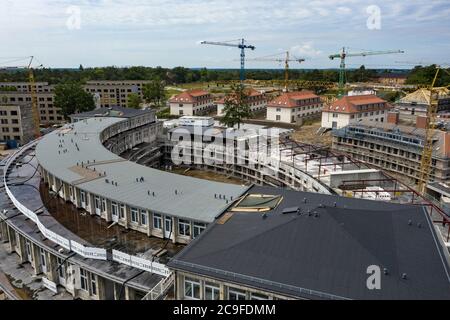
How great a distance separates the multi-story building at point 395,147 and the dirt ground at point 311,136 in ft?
24.4

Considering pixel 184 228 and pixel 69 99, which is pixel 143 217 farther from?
pixel 69 99

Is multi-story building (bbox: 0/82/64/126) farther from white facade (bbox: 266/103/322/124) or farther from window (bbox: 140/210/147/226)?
window (bbox: 140/210/147/226)

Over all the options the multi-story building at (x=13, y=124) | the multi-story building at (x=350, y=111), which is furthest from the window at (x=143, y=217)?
the multi-story building at (x=13, y=124)

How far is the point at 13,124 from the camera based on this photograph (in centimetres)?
6888

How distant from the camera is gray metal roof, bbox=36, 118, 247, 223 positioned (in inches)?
942

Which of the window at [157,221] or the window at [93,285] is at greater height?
the window at [157,221]

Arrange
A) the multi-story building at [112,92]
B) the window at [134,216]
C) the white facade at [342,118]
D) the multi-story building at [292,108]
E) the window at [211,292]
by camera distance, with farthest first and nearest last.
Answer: the multi-story building at [112,92] < the multi-story building at [292,108] < the white facade at [342,118] < the window at [134,216] < the window at [211,292]

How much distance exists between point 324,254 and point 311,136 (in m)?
56.7

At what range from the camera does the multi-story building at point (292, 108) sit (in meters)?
81.2

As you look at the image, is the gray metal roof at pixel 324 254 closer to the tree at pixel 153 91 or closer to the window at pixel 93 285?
the window at pixel 93 285

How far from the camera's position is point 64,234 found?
984 inches

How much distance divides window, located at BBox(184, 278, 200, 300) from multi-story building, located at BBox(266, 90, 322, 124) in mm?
68065
